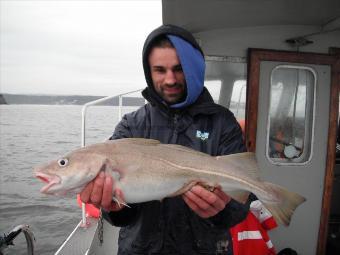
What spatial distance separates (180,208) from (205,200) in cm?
39

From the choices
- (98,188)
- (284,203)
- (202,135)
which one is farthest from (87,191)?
(284,203)

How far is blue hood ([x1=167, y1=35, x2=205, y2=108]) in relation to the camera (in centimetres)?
285

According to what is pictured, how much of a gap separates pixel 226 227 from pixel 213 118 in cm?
84

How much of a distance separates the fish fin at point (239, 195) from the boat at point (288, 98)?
271 cm

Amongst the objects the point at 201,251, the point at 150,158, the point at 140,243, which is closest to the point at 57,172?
the point at 150,158

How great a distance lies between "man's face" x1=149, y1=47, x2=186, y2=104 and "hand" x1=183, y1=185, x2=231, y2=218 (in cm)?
79

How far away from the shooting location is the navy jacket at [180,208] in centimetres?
269

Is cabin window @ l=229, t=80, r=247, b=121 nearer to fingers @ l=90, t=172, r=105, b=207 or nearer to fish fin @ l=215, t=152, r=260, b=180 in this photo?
fish fin @ l=215, t=152, r=260, b=180

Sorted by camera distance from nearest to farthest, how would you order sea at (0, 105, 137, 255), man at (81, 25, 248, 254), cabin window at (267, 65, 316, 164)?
man at (81, 25, 248, 254)
cabin window at (267, 65, 316, 164)
sea at (0, 105, 137, 255)

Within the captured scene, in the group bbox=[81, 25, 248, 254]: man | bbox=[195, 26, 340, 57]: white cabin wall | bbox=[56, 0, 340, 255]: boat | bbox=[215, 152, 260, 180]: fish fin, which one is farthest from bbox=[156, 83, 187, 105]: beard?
bbox=[195, 26, 340, 57]: white cabin wall

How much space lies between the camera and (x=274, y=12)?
15.1 ft

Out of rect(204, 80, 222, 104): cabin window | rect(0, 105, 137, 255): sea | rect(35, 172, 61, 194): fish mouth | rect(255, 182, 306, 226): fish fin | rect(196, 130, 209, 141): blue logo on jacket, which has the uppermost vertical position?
rect(204, 80, 222, 104): cabin window

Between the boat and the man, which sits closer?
the man

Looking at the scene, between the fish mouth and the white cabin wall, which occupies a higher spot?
the white cabin wall
